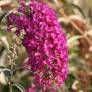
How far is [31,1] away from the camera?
238 cm

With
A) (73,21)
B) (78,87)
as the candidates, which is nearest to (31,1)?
(78,87)

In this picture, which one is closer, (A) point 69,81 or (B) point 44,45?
(B) point 44,45

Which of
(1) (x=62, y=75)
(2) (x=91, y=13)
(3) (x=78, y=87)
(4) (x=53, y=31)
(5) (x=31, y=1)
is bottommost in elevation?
(1) (x=62, y=75)

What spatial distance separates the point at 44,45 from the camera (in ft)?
7.26

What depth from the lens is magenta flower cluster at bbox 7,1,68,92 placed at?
2.22 meters

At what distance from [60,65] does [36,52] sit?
15 cm

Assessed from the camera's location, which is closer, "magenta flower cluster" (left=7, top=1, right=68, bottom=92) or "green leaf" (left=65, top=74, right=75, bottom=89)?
"magenta flower cluster" (left=7, top=1, right=68, bottom=92)

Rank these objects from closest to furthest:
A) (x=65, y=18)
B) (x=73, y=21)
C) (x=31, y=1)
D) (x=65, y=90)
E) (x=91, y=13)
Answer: (x=31, y=1)
(x=65, y=90)
(x=65, y=18)
(x=73, y=21)
(x=91, y=13)

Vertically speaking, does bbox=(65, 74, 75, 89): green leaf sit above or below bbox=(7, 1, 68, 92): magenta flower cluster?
above

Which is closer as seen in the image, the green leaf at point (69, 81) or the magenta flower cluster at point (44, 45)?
the magenta flower cluster at point (44, 45)

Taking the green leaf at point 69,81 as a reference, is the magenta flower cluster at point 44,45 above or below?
below

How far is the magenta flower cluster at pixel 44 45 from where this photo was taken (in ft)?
7.28

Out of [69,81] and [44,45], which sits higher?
[69,81]

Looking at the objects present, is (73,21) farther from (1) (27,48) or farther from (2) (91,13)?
(1) (27,48)
